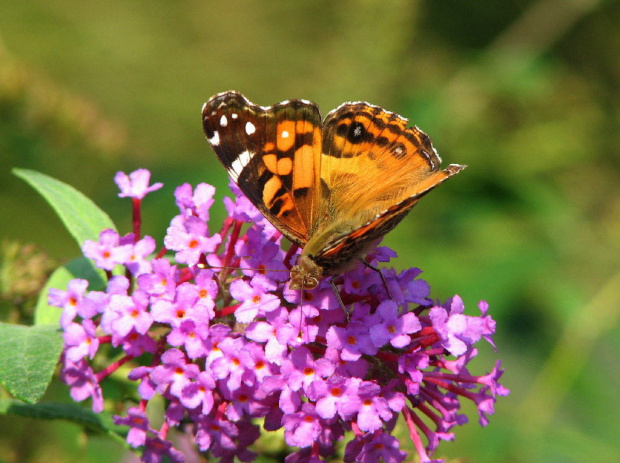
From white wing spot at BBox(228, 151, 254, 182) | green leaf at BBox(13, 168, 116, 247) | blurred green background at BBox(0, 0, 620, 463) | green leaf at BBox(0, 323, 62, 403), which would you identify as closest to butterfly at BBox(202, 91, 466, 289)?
white wing spot at BBox(228, 151, 254, 182)

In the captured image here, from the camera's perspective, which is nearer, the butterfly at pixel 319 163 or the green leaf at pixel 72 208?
the butterfly at pixel 319 163

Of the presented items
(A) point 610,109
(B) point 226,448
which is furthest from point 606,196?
(B) point 226,448

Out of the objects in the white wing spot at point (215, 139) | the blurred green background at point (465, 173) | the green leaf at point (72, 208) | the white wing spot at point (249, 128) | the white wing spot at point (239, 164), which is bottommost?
the green leaf at point (72, 208)

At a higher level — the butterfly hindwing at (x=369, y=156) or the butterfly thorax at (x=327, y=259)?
the butterfly hindwing at (x=369, y=156)

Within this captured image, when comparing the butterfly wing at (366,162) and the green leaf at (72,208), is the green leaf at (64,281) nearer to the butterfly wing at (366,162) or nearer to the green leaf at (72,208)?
the green leaf at (72,208)

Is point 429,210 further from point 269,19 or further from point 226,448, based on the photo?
point 269,19

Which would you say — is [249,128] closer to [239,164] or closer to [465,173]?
[239,164]

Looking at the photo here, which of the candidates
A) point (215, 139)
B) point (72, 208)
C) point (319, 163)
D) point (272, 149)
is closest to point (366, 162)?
point (319, 163)

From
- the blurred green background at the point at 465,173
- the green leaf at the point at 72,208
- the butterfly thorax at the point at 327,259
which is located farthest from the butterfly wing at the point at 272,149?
the blurred green background at the point at 465,173
